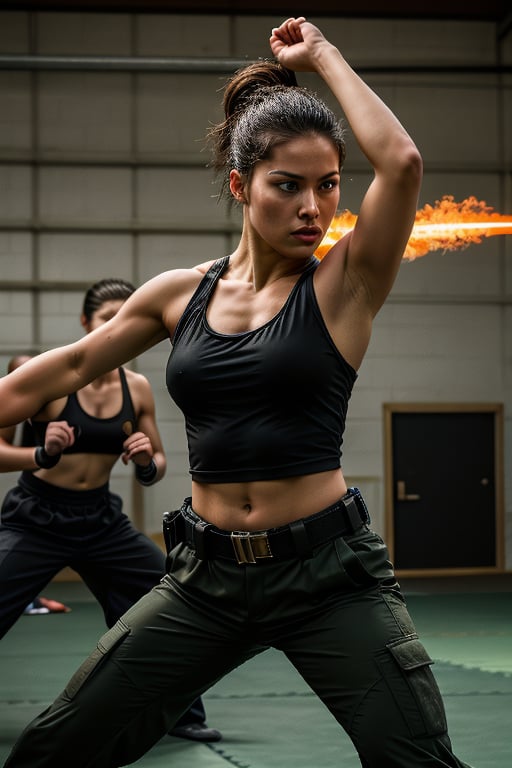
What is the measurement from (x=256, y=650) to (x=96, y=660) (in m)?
0.34

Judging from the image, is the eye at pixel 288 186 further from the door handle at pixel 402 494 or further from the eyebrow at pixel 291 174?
the door handle at pixel 402 494

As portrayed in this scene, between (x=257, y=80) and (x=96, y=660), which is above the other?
(x=257, y=80)

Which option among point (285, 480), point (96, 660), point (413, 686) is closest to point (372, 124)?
point (285, 480)

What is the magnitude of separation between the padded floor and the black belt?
6.07 ft

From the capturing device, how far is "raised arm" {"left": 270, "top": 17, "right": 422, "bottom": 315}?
1910 mm

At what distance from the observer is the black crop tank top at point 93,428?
416 cm

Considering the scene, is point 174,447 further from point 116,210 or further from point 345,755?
point 345,755

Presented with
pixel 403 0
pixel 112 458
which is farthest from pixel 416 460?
pixel 112 458

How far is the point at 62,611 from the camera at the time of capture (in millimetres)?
8062

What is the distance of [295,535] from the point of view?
6.64 feet

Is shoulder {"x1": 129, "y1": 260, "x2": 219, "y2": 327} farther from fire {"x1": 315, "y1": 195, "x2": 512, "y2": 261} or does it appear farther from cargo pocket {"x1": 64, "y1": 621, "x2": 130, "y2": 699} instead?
fire {"x1": 315, "y1": 195, "x2": 512, "y2": 261}

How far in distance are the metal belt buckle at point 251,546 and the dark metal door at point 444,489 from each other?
28.5ft

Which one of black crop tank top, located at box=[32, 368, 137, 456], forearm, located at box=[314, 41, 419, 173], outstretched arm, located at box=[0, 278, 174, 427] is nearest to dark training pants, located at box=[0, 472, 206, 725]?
black crop tank top, located at box=[32, 368, 137, 456]

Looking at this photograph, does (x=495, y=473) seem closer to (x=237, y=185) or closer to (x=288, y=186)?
(x=237, y=185)
